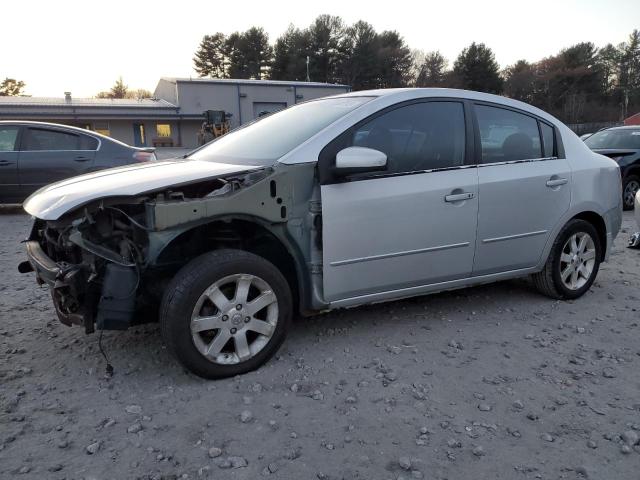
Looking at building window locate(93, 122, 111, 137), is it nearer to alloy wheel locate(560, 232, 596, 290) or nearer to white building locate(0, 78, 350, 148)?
white building locate(0, 78, 350, 148)

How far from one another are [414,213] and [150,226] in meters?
1.67

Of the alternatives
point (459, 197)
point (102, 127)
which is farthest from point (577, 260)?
point (102, 127)

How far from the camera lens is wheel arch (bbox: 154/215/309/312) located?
3170 mm

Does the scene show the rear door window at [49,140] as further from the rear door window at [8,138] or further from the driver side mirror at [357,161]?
the driver side mirror at [357,161]

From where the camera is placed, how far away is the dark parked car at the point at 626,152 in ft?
31.9

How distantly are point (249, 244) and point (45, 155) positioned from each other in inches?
248

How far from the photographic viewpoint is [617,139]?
33.9 feet

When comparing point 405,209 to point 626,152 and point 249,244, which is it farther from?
point 626,152

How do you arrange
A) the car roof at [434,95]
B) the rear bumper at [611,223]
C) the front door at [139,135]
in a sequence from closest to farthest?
the car roof at [434,95] → the rear bumper at [611,223] → the front door at [139,135]

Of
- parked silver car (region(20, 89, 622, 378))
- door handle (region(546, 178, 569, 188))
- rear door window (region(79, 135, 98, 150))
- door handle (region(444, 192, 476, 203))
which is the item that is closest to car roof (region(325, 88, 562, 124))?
parked silver car (region(20, 89, 622, 378))

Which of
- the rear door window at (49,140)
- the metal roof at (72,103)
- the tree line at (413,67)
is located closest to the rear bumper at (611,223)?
the rear door window at (49,140)

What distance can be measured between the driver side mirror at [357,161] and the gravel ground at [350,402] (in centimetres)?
118

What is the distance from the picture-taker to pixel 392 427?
2.60 m

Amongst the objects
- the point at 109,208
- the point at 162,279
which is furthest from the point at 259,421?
the point at 109,208
